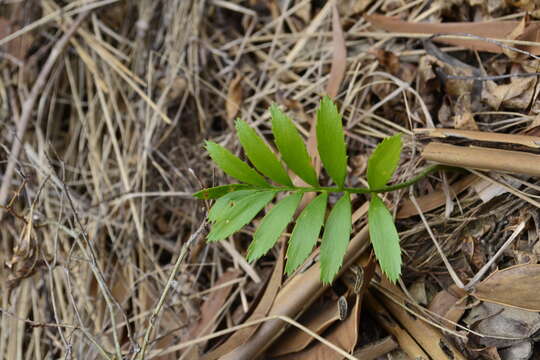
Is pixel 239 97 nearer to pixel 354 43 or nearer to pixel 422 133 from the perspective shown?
pixel 354 43

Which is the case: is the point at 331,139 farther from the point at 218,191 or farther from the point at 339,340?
the point at 339,340

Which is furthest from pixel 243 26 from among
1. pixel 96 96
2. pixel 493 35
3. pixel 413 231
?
pixel 413 231

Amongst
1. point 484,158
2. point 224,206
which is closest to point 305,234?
point 224,206

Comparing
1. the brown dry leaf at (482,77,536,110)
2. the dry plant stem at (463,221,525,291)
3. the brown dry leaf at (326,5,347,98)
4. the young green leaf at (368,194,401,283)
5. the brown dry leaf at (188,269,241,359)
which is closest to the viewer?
the young green leaf at (368,194,401,283)

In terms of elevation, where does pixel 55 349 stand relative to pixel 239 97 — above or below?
below

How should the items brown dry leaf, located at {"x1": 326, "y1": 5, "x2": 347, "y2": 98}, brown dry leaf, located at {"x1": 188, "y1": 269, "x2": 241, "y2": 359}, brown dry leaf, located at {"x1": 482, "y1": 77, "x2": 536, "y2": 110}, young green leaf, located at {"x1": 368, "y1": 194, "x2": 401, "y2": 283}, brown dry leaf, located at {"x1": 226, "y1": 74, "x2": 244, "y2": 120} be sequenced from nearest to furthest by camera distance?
1. young green leaf, located at {"x1": 368, "y1": 194, "x2": 401, "y2": 283}
2. brown dry leaf, located at {"x1": 482, "y1": 77, "x2": 536, "y2": 110}
3. brown dry leaf, located at {"x1": 188, "y1": 269, "x2": 241, "y2": 359}
4. brown dry leaf, located at {"x1": 326, "y1": 5, "x2": 347, "y2": 98}
5. brown dry leaf, located at {"x1": 226, "y1": 74, "x2": 244, "y2": 120}

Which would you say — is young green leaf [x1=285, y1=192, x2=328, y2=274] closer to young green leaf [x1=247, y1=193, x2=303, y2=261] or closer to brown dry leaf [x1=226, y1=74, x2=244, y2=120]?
young green leaf [x1=247, y1=193, x2=303, y2=261]

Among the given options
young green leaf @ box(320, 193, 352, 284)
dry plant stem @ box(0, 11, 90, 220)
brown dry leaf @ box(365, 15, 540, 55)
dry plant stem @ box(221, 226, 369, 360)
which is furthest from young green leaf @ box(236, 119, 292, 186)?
dry plant stem @ box(0, 11, 90, 220)
